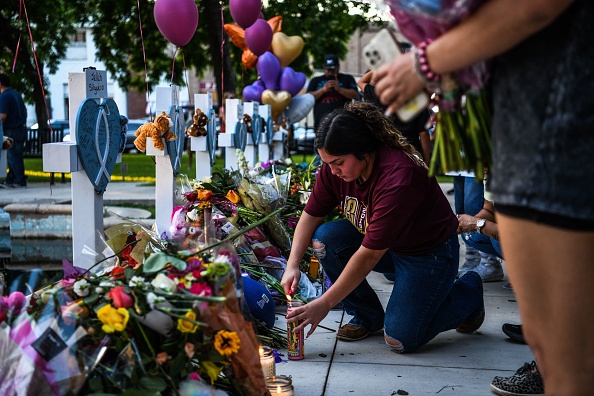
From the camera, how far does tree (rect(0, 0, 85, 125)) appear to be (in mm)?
16984

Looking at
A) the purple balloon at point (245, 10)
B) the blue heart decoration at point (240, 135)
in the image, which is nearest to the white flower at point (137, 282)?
the blue heart decoration at point (240, 135)

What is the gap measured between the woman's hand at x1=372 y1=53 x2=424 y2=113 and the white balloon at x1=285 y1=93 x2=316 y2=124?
839 centimetres

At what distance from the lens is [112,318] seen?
218 centimetres

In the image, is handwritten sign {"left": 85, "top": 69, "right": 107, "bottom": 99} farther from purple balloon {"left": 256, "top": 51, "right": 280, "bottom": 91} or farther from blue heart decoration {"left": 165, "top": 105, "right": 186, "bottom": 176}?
purple balloon {"left": 256, "top": 51, "right": 280, "bottom": 91}

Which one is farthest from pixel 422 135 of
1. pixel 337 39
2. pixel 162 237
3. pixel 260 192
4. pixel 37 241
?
pixel 337 39

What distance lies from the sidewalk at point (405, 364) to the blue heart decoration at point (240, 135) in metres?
2.95

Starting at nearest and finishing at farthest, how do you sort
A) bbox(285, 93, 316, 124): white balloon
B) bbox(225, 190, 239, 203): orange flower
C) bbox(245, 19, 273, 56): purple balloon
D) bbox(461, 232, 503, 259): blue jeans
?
bbox(461, 232, 503, 259): blue jeans < bbox(225, 190, 239, 203): orange flower < bbox(245, 19, 273, 56): purple balloon < bbox(285, 93, 316, 124): white balloon

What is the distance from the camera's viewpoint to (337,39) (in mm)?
21547


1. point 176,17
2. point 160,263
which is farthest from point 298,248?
point 176,17

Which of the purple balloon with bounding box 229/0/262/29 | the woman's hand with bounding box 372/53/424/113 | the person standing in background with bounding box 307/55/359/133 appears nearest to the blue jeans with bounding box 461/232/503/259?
the woman's hand with bounding box 372/53/424/113

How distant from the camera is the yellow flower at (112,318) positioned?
7.13 ft

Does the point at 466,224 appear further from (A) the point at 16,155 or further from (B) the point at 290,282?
(A) the point at 16,155

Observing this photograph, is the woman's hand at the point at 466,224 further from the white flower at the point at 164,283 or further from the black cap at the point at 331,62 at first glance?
the black cap at the point at 331,62

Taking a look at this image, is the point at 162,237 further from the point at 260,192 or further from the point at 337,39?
the point at 337,39
